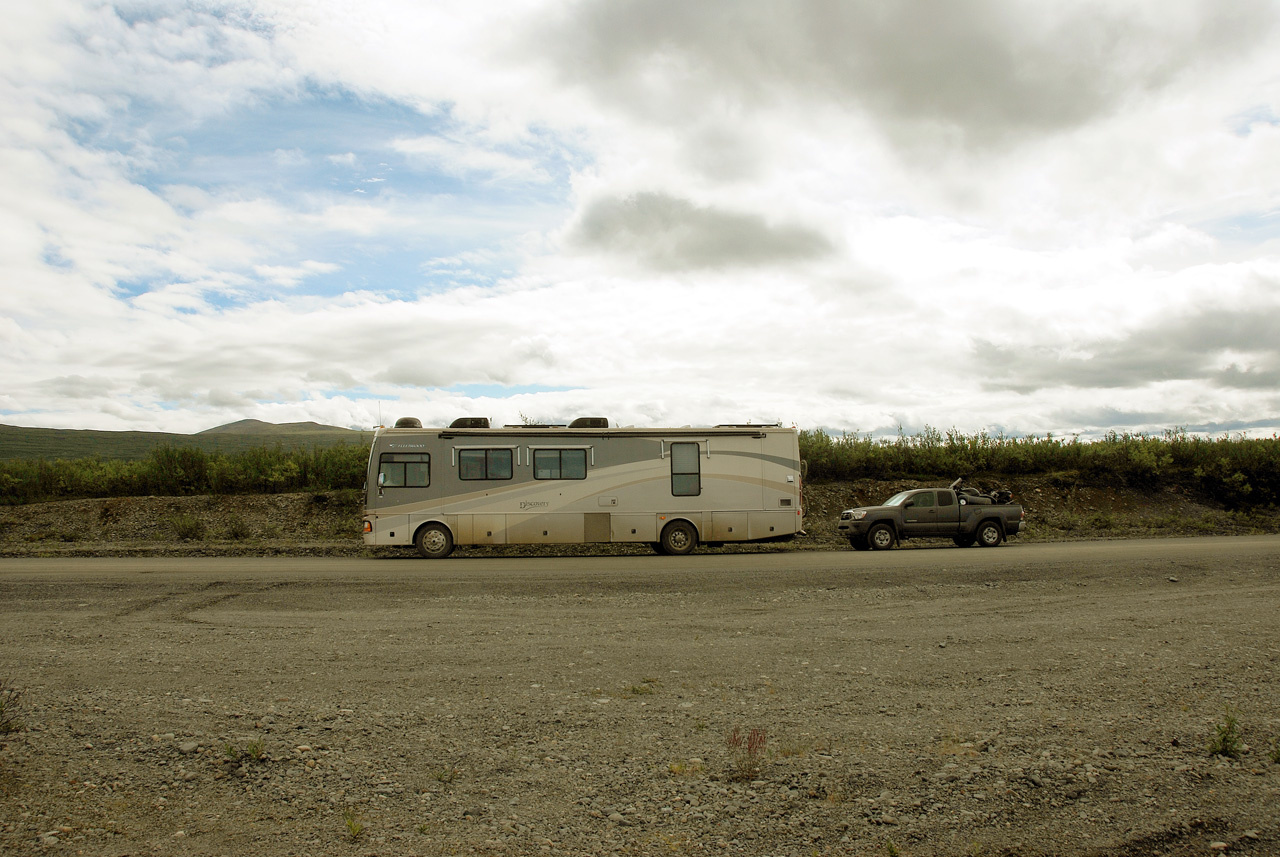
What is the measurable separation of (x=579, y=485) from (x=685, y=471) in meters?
2.60

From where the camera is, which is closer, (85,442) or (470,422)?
(470,422)

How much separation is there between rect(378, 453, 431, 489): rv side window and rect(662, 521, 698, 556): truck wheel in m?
5.88

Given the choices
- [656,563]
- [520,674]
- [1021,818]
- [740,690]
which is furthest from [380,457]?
[1021,818]

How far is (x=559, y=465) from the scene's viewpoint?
60.8ft

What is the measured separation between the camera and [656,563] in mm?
16047

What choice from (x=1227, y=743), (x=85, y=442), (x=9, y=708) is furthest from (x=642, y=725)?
(x=85, y=442)

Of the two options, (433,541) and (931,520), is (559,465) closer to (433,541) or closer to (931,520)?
(433,541)

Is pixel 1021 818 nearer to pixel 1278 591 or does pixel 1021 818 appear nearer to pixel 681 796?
pixel 681 796

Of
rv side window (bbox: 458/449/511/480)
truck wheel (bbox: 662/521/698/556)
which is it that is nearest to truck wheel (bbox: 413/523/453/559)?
rv side window (bbox: 458/449/511/480)

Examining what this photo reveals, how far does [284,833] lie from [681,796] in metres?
2.11

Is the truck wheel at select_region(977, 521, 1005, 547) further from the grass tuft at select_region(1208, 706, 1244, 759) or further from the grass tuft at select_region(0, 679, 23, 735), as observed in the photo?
the grass tuft at select_region(0, 679, 23, 735)

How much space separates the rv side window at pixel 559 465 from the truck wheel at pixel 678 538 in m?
2.46

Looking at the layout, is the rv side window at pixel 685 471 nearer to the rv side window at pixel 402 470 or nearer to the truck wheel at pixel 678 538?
the truck wheel at pixel 678 538

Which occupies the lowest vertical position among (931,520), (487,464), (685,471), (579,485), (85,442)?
(931,520)
